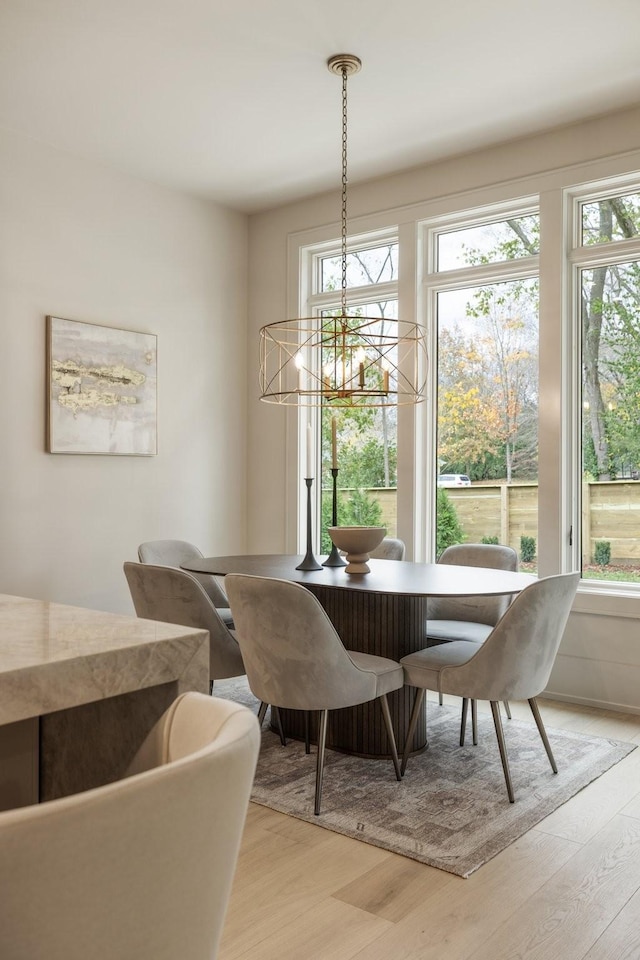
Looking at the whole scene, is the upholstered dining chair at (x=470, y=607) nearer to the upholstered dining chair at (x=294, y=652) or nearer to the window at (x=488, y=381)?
the window at (x=488, y=381)

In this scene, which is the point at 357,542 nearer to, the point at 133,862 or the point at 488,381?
the point at 488,381

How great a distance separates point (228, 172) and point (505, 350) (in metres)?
1.97

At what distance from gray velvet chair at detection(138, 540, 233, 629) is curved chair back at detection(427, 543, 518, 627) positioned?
1044 mm

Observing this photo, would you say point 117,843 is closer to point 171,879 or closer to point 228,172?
point 171,879

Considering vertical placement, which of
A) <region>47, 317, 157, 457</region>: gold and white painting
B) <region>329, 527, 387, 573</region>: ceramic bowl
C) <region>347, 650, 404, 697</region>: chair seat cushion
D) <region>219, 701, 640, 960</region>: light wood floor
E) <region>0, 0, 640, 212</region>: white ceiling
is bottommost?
<region>219, 701, 640, 960</region>: light wood floor

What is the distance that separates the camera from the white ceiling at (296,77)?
3.14 metres

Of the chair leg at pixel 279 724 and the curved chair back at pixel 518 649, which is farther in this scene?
the chair leg at pixel 279 724

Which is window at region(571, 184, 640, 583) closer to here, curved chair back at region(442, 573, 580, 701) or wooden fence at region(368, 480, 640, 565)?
wooden fence at region(368, 480, 640, 565)

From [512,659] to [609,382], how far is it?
197cm

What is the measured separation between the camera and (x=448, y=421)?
4.77 m

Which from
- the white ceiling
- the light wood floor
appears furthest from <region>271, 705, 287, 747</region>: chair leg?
the white ceiling

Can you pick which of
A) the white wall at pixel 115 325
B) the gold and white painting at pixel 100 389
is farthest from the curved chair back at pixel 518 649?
the gold and white painting at pixel 100 389

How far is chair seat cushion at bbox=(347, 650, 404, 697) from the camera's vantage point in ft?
9.45

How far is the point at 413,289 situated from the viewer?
189 inches
